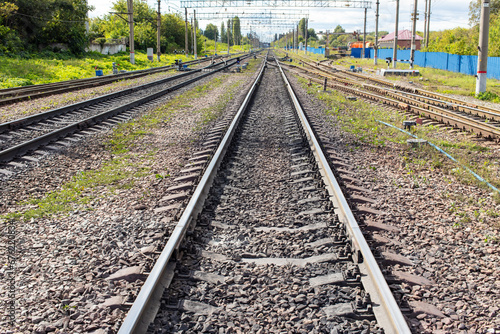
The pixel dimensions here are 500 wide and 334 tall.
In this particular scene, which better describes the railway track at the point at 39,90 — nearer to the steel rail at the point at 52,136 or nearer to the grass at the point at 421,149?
the steel rail at the point at 52,136

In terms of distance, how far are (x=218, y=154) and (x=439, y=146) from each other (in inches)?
192

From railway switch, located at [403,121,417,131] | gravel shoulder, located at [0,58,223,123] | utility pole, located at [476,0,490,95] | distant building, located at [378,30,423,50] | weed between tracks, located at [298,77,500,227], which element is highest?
distant building, located at [378,30,423,50]

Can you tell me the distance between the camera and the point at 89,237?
4520 mm

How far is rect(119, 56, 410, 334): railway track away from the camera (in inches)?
122

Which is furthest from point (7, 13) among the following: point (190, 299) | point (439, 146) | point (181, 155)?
point (190, 299)

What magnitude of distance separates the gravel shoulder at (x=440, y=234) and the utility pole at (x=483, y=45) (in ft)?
40.7

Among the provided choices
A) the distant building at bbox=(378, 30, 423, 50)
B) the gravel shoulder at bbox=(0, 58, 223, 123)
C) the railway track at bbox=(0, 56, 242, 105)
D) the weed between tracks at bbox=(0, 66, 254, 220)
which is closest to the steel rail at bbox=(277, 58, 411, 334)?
the weed between tracks at bbox=(0, 66, 254, 220)

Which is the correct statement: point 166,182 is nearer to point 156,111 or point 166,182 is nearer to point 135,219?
point 135,219

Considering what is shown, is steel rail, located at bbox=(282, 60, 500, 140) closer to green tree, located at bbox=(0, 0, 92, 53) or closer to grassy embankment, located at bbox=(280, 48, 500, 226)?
grassy embankment, located at bbox=(280, 48, 500, 226)

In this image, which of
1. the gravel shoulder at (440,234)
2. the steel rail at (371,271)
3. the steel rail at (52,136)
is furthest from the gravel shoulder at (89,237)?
the gravel shoulder at (440,234)

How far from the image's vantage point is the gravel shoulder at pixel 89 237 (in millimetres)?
3223

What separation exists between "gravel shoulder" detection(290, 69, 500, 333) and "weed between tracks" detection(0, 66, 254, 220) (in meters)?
3.39

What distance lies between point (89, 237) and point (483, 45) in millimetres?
18601

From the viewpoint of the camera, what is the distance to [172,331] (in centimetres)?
300
